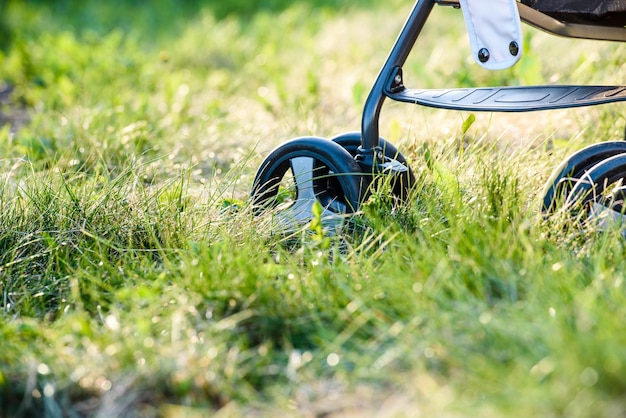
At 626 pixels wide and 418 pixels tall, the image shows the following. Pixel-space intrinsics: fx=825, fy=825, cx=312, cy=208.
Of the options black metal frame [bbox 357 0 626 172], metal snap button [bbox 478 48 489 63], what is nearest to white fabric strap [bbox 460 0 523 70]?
metal snap button [bbox 478 48 489 63]

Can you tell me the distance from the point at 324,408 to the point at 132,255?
84cm

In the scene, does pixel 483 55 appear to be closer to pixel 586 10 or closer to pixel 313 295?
pixel 586 10

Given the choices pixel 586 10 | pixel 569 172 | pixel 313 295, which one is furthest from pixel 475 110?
pixel 313 295

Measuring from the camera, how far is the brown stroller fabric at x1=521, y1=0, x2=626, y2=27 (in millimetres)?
2203

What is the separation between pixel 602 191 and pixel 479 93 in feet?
1.39

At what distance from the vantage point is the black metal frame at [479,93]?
83.3 inches

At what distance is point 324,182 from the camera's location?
94.9 inches

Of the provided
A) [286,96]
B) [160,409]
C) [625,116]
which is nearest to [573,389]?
[160,409]

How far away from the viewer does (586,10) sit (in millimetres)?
2230

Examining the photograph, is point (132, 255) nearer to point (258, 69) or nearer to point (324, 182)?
point (324, 182)

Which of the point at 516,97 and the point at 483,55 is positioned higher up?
the point at 483,55

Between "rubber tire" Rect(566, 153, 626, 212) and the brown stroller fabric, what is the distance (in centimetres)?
43

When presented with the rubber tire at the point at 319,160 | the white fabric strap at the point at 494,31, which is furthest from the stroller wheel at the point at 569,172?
the rubber tire at the point at 319,160

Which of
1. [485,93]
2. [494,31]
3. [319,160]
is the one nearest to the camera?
[494,31]
